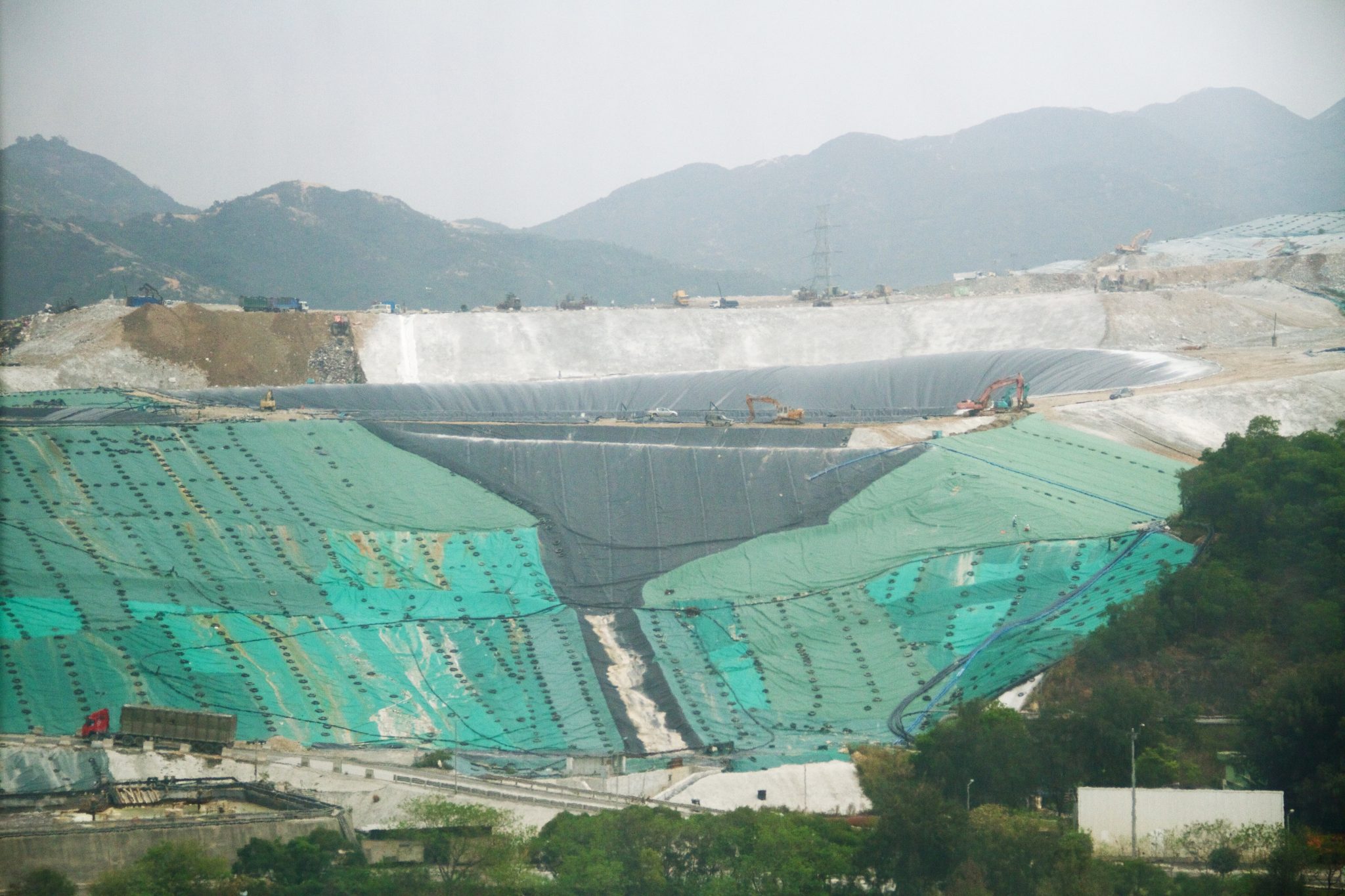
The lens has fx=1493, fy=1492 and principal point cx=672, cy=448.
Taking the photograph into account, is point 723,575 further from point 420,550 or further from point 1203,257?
point 1203,257

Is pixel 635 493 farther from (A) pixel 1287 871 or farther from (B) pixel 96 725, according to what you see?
(A) pixel 1287 871

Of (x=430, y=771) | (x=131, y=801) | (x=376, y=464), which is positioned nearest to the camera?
(x=131, y=801)

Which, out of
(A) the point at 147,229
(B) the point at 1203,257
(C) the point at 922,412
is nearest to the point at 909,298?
(B) the point at 1203,257

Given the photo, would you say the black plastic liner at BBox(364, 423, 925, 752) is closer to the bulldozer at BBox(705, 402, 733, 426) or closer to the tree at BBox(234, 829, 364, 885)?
the bulldozer at BBox(705, 402, 733, 426)

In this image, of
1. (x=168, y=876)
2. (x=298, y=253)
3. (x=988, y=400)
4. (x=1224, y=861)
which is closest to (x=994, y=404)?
(x=988, y=400)

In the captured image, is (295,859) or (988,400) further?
A: (988,400)

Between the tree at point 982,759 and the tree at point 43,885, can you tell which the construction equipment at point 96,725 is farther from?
the tree at point 982,759
